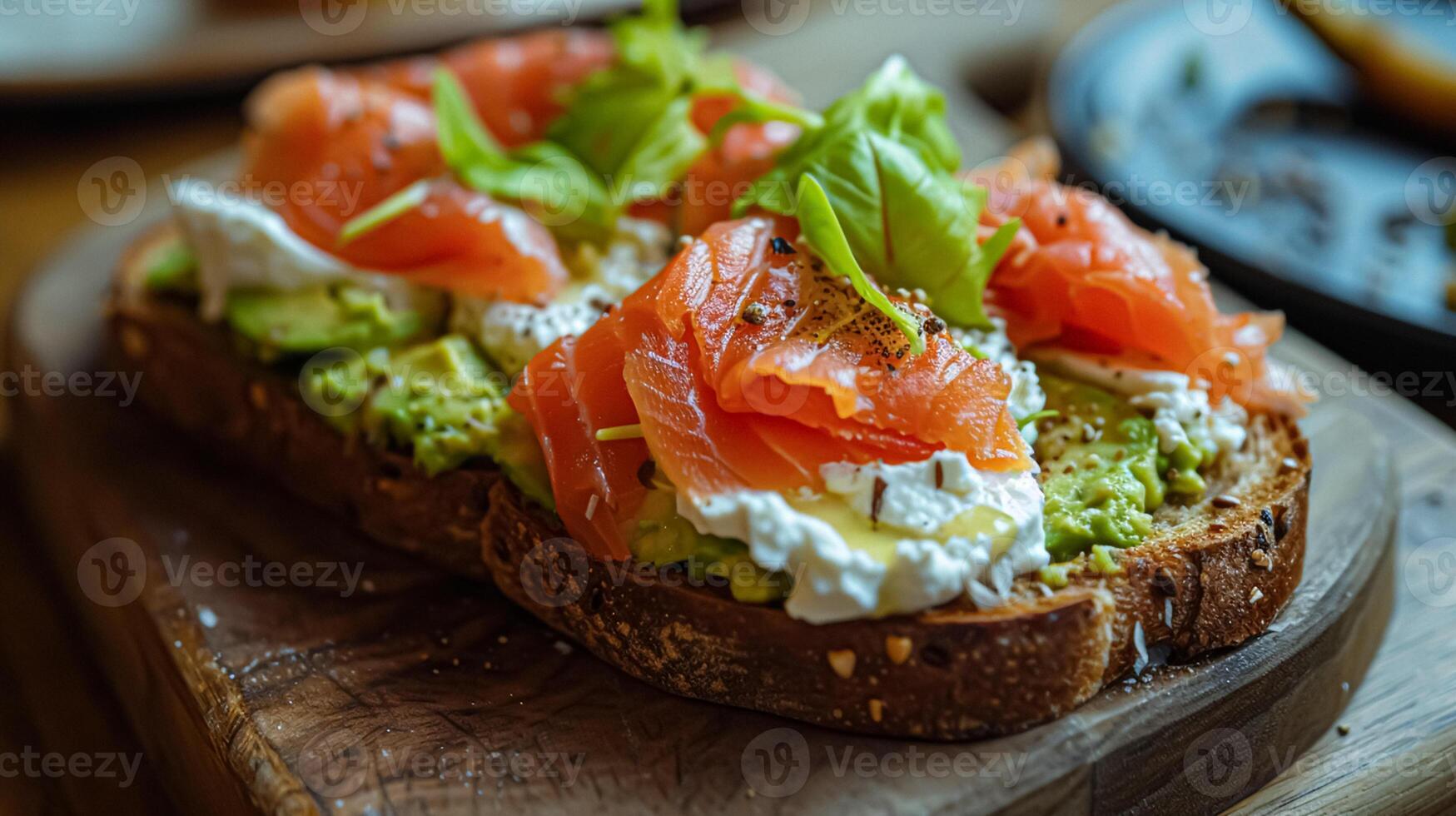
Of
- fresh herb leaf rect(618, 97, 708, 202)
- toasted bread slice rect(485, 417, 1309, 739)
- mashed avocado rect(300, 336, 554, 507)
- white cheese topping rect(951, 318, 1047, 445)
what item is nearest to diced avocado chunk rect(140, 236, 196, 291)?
mashed avocado rect(300, 336, 554, 507)

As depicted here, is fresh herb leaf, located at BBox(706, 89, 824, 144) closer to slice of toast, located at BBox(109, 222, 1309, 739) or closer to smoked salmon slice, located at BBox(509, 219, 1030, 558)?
smoked salmon slice, located at BBox(509, 219, 1030, 558)

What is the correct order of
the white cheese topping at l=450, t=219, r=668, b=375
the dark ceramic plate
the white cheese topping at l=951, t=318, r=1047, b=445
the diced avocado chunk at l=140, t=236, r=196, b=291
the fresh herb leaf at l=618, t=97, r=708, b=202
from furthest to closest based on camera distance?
the dark ceramic plate
the diced avocado chunk at l=140, t=236, r=196, b=291
the fresh herb leaf at l=618, t=97, r=708, b=202
the white cheese topping at l=450, t=219, r=668, b=375
the white cheese topping at l=951, t=318, r=1047, b=445

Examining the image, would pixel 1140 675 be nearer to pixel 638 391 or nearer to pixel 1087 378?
pixel 1087 378

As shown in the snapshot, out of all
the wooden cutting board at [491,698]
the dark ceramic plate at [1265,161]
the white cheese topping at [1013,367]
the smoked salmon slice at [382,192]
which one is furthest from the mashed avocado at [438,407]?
the dark ceramic plate at [1265,161]

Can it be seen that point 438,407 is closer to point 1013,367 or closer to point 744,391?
point 744,391

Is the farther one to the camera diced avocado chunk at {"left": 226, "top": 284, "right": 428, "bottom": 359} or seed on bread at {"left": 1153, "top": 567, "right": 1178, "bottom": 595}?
diced avocado chunk at {"left": 226, "top": 284, "right": 428, "bottom": 359}

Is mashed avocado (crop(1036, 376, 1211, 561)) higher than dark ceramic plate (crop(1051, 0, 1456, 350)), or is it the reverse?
mashed avocado (crop(1036, 376, 1211, 561))

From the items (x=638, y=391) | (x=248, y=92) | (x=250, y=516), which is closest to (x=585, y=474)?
(x=638, y=391)
